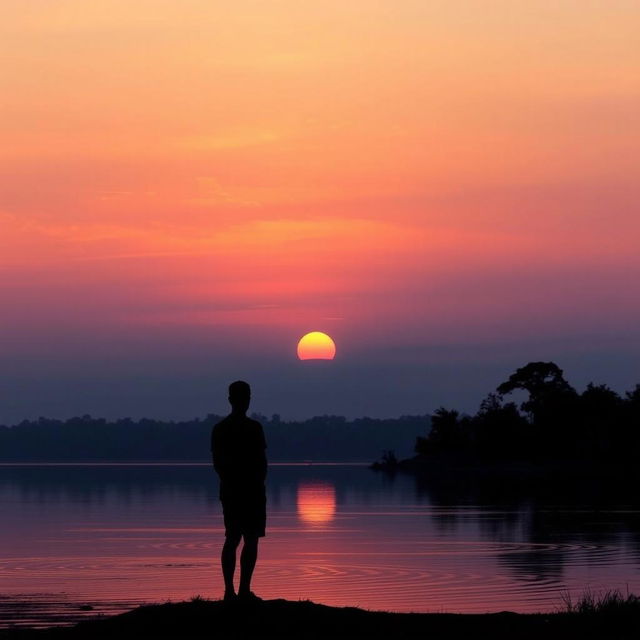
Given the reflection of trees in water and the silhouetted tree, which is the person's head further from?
the silhouetted tree

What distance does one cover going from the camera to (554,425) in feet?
453

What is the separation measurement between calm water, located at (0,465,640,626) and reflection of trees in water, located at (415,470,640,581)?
0.20 feet

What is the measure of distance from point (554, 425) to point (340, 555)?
10646 cm

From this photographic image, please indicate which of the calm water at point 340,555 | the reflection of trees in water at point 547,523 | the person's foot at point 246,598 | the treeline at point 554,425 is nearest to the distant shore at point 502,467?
the treeline at point 554,425

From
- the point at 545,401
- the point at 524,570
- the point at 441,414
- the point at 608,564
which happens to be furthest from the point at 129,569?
the point at 441,414

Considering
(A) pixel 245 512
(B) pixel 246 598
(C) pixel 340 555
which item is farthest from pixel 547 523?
(B) pixel 246 598

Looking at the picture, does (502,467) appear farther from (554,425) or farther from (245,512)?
(245,512)

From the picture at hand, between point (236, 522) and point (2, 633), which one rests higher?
point (236, 522)

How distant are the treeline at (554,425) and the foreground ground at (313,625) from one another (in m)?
110

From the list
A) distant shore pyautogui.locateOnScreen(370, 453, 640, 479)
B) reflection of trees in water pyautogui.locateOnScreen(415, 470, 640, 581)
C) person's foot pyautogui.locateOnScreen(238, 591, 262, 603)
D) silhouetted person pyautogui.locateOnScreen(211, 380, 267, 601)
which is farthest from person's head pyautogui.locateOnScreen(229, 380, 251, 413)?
distant shore pyautogui.locateOnScreen(370, 453, 640, 479)

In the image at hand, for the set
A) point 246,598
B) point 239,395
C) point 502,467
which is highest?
point 239,395

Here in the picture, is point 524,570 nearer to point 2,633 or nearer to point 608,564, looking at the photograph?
point 608,564

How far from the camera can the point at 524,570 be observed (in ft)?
94.7

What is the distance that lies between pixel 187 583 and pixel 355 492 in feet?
189
